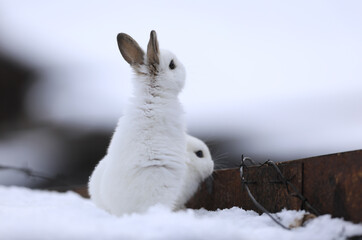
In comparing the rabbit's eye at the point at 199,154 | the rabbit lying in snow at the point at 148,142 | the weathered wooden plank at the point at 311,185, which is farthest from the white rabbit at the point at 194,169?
the rabbit lying in snow at the point at 148,142

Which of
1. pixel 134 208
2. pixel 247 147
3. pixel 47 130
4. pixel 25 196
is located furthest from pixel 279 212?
pixel 47 130

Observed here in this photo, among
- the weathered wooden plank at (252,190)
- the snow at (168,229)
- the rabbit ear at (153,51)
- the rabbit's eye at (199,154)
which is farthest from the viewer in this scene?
the rabbit's eye at (199,154)

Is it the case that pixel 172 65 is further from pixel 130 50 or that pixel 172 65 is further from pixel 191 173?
pixel 191 173

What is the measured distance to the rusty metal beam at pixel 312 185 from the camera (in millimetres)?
1436

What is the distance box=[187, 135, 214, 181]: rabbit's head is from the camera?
7.69 feet

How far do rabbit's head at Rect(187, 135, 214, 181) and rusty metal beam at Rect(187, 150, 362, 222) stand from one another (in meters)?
0.13

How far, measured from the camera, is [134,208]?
179cm

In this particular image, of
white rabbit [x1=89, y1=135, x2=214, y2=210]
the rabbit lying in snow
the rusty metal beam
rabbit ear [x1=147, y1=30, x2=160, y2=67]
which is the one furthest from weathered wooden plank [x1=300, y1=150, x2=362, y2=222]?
rabbit ear [x1=147, y1=30, x2=160, y2=67]

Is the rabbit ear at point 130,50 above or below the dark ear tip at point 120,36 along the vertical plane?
below

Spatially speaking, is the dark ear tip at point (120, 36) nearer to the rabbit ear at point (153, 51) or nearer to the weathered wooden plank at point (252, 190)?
the rabbit ear at point (153, 51)

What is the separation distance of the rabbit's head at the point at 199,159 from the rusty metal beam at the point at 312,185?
132 millimetres

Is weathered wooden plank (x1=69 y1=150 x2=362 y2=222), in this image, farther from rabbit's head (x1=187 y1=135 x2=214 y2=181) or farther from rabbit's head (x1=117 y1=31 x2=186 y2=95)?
rabbit's head (x1=117 y1=31 x2=186 y2=95)

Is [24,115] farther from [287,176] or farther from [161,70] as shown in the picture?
[287,176]

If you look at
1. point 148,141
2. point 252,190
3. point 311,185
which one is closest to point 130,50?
point 148,141
